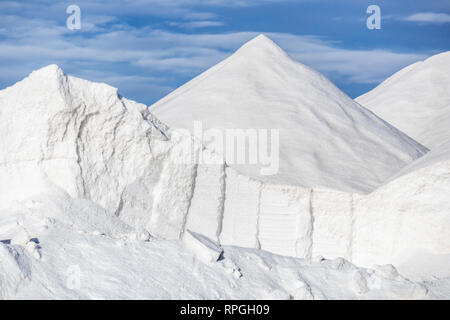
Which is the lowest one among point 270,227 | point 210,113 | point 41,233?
point 270,227

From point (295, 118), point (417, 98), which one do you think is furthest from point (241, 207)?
point (417, 98)

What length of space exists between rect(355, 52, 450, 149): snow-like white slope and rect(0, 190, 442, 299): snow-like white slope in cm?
1338

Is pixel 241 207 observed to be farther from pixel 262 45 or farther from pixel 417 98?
pixel 417 98

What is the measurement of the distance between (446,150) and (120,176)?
6.15 metres

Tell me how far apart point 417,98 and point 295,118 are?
12425mm

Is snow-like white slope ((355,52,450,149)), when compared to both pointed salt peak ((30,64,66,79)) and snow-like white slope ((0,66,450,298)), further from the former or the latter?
pointed salt peak ((30,64,66,79))

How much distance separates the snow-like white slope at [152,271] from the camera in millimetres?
7965

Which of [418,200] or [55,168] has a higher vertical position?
[55,168]

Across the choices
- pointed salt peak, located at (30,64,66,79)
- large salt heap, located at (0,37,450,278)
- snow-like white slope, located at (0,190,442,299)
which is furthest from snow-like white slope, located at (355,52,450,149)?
pointed salt peak, located at (30,64,66,79)

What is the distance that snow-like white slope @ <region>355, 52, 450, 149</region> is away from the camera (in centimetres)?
2423

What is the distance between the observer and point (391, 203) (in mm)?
12875
